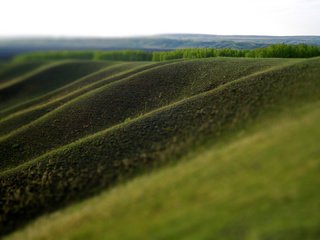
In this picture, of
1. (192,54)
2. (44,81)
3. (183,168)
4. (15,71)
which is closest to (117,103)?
(183,168)

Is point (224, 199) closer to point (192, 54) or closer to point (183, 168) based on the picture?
point (183, 168)

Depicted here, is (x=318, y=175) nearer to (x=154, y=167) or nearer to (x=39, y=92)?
(x=154, y=167)

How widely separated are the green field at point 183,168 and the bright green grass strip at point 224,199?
0.07 meters

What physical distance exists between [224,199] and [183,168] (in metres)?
6.08

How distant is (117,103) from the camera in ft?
168

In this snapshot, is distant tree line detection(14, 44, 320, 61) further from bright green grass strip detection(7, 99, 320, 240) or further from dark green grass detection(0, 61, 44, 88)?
bright green grass strip detection(7, 99, 320, 240)

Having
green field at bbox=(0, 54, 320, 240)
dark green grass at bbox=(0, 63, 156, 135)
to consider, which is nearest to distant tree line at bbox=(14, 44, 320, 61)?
dark green grass at bbox=(0, 63, 156, 135)

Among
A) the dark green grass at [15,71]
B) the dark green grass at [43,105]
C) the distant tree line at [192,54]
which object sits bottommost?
the dark green grass at [43,105]

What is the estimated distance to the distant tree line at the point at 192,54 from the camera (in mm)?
79562

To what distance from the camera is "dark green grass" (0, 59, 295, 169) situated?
43875mm

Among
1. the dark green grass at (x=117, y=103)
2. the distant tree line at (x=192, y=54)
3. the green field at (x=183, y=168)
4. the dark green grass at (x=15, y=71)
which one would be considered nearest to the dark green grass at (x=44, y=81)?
the distant tree line at (x=192, y=54)

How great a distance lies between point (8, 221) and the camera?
85.7 feet

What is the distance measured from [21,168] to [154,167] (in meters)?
17.5

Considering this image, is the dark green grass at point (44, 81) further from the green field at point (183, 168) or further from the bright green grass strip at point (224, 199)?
the bright green grass strip at point (224, 199)
